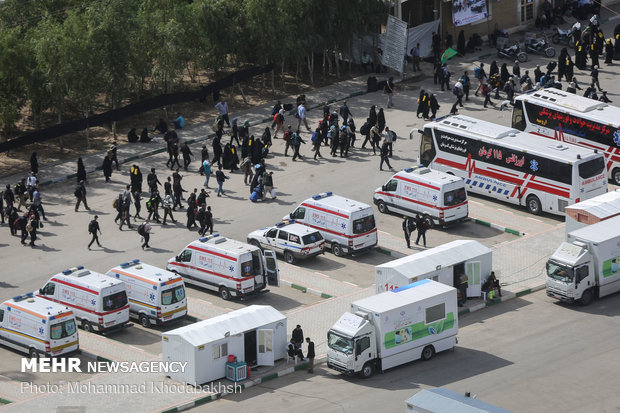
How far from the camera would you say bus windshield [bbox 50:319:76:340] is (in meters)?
41.5

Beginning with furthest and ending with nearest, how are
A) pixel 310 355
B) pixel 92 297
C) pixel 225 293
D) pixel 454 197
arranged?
pixel 454 197 < pixel 225 293 < pixel 92 297 < pixel 310 355

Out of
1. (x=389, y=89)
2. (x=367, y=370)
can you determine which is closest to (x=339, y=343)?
(x=367, y=370)

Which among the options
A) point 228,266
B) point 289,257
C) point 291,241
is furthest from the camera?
point 289,257

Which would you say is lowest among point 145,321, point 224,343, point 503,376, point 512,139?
point 145,321

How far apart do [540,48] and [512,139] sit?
66.6ft

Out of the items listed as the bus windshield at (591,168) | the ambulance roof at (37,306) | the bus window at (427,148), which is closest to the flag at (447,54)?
the bus window at (427,148)

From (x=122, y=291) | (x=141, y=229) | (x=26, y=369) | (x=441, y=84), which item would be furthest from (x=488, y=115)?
(x=26, y=369)

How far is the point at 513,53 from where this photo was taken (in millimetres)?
73125

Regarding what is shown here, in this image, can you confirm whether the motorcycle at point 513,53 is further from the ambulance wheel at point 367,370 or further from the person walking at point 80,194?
the ambulance wheel at point 367,370

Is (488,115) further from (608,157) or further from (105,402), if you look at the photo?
(105,402)

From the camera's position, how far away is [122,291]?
43812 mm

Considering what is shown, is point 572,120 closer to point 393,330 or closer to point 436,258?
point 436,258

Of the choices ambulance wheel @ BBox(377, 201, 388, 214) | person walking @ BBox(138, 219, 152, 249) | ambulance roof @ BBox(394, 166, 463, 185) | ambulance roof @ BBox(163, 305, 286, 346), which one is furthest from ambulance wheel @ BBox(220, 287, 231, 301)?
ambulance roof @ BBox(394, 166, 463, 185)

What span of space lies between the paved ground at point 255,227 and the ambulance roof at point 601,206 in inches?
92.4
